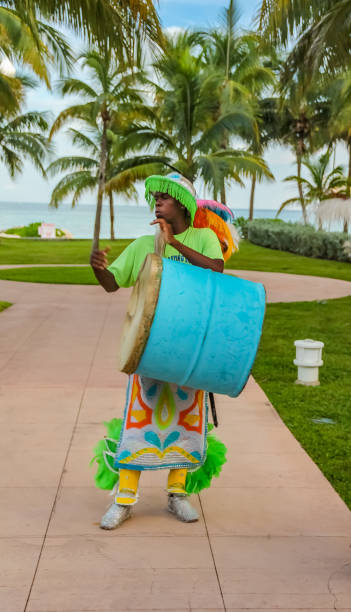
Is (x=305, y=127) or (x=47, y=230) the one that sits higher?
(x=305, y=127)

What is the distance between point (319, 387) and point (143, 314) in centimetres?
411

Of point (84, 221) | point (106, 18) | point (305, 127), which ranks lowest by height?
point (84, 221)

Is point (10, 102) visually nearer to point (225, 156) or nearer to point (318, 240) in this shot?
point (225, 156)

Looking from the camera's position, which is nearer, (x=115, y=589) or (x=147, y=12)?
(x=115, y=589)

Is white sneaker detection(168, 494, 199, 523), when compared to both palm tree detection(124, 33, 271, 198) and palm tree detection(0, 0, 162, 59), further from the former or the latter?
palm tree detection(124, 33, 271, 198)

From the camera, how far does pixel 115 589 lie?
2859 millimetres

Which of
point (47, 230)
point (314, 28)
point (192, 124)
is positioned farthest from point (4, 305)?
point (47, 230)

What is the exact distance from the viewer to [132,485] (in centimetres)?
351

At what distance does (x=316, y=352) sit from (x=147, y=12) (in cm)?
389

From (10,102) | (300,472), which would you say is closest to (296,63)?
(10,102)

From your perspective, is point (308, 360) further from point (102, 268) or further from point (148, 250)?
point (102, 268)

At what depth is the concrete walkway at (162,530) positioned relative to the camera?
2840mm

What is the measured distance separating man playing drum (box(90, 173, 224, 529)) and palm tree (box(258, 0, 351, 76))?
29.8 feet

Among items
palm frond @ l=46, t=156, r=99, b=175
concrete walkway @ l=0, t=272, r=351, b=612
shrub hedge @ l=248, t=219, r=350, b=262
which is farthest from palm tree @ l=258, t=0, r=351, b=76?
palm frond @ l=46, t=156, r=99, b=175
